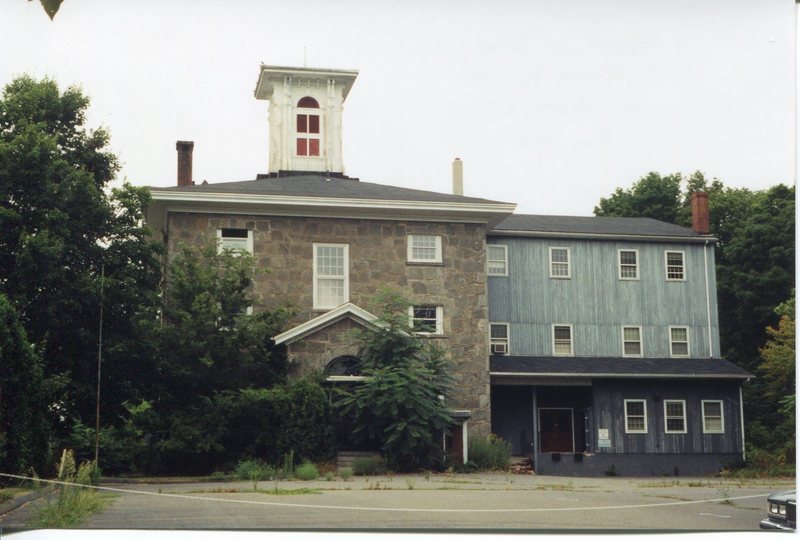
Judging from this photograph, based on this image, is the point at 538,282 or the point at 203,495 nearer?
the point at 203,495

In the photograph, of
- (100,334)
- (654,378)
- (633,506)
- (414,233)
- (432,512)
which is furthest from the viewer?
(654,378)

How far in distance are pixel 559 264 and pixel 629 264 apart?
6.27ft

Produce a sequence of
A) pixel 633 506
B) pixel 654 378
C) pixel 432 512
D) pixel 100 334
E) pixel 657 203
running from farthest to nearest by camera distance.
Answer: pixel 657 203 → pixel 654 378 → pixel 100 334 → pixel 633 506 → pixel 432 512

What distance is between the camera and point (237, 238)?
84.0 feet

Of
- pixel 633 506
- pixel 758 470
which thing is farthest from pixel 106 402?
pixel 758 470

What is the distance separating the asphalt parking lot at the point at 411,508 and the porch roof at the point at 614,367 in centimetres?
937

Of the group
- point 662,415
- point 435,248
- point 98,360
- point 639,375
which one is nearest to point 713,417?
point 662,415

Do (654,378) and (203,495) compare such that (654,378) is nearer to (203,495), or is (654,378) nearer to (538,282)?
(538,282)

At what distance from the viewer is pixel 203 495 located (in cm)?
1588

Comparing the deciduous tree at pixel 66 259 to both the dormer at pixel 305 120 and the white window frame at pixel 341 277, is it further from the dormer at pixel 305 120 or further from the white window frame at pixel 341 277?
the dormer at pixel 305 120

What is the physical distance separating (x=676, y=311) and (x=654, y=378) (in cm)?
261

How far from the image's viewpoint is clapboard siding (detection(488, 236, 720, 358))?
99.2 feet

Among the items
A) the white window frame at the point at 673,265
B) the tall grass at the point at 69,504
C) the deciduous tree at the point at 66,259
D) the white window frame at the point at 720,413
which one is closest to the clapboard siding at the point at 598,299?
the white window frame at the point at 673,265

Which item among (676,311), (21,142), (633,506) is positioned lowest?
(633,506)
